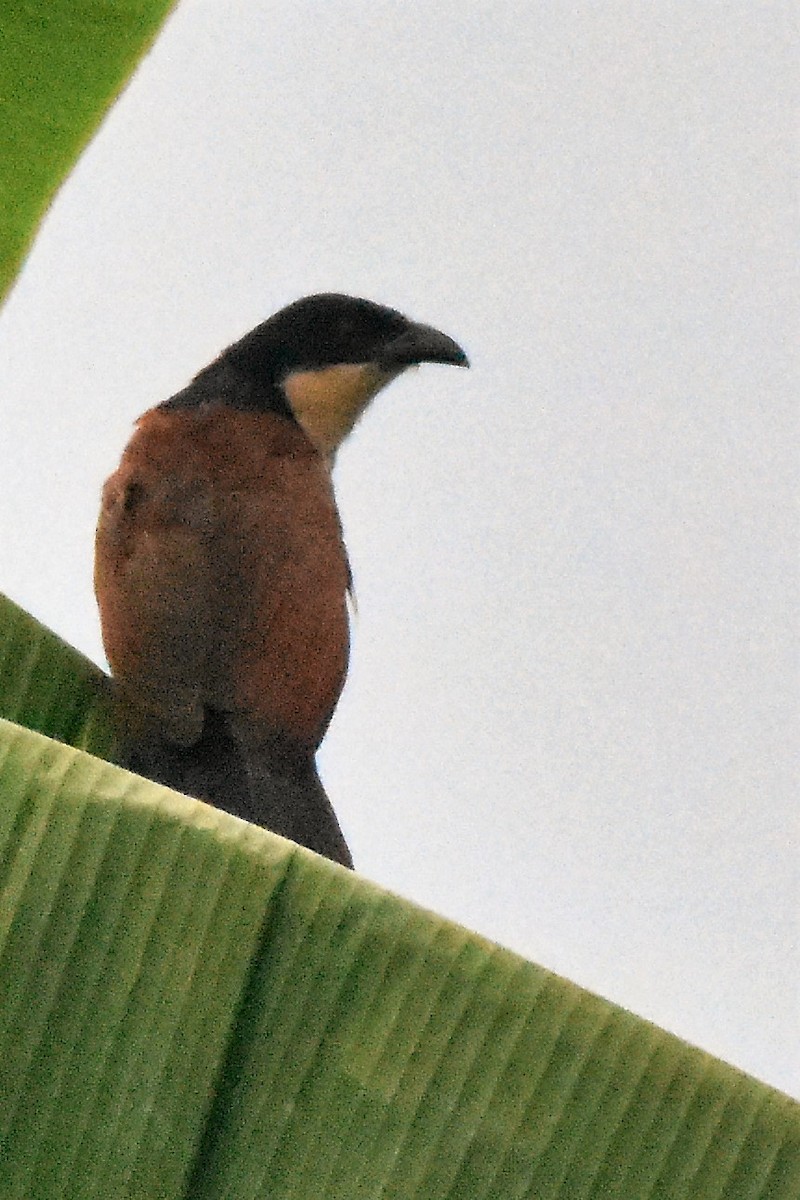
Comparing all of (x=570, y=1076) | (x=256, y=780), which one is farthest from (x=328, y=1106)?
(x=256, y=780)

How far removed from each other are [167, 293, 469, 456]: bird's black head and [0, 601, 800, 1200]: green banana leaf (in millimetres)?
1425

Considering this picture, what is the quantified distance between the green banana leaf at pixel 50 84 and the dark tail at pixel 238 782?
662 millimetres

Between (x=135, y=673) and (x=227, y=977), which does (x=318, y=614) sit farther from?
(x=227, y=977)

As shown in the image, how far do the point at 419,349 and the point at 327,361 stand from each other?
0.18 m

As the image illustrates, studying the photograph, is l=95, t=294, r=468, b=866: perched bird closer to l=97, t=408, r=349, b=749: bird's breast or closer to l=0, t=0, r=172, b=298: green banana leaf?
l=97, t=408, r=349, b=749: bird's breast

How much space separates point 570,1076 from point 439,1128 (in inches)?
5.1

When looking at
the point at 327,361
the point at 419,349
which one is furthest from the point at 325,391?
the point at 419,349

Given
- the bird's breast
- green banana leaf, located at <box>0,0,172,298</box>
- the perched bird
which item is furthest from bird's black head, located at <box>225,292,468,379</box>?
green banana leaf, located at <box>0,0,172,298</box>

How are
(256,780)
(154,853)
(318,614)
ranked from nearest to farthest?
(154,853) < (256,780) < (318,614)

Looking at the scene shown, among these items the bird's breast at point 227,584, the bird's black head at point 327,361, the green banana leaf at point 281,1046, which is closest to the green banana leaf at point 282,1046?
the green banana leaf at point 281,1046

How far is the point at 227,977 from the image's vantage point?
49.4 inches

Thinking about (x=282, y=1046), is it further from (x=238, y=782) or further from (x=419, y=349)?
(x=419, y=349)

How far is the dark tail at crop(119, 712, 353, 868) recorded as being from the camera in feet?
5.84

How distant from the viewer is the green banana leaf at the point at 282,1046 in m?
1.23
